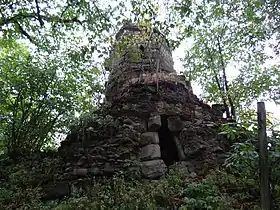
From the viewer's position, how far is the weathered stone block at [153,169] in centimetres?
576

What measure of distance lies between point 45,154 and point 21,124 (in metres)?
1.04

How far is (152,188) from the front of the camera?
4664mm

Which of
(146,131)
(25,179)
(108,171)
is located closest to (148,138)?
(146,131)

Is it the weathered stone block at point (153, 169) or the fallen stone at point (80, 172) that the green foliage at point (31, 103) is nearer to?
the fallen stone at point (80, 172)

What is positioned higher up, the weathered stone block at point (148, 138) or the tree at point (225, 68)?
the tree at point (225, 68)

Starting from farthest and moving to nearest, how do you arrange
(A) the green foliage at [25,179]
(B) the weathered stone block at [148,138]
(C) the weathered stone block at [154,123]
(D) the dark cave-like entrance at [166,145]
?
1. (D) the dark cave-like entrance at [166,145]
2. (C) the weathered stone block at [154,123]
3. (B) the weathered stone block at [148,138]
4. (A) the green foliage at [25,179]

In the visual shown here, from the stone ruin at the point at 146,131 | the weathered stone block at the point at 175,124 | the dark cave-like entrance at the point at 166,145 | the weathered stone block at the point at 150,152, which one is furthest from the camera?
the dark cave-like entrance at the point at 166,145

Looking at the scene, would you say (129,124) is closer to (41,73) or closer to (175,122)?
(175,122)

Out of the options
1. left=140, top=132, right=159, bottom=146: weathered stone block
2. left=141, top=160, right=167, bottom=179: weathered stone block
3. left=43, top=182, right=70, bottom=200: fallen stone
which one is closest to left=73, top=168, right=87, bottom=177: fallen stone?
left=43, top=182, right=70, bottom=200: fallen stone

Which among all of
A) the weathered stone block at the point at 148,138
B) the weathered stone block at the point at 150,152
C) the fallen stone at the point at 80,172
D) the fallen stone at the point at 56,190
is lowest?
the fallen stone at the point at 56,190

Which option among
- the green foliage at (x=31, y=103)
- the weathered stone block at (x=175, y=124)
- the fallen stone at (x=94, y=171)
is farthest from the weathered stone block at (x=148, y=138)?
the green foliage at (x=31, y=103)

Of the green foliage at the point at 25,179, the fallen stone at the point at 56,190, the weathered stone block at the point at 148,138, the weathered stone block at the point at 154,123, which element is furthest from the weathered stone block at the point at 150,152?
the green foliage at the point at 25,179

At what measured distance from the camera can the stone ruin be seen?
Answer: 5926 millimetres

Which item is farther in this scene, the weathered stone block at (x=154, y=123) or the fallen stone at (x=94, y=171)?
the weathered stone block at (x=154, y=123)
